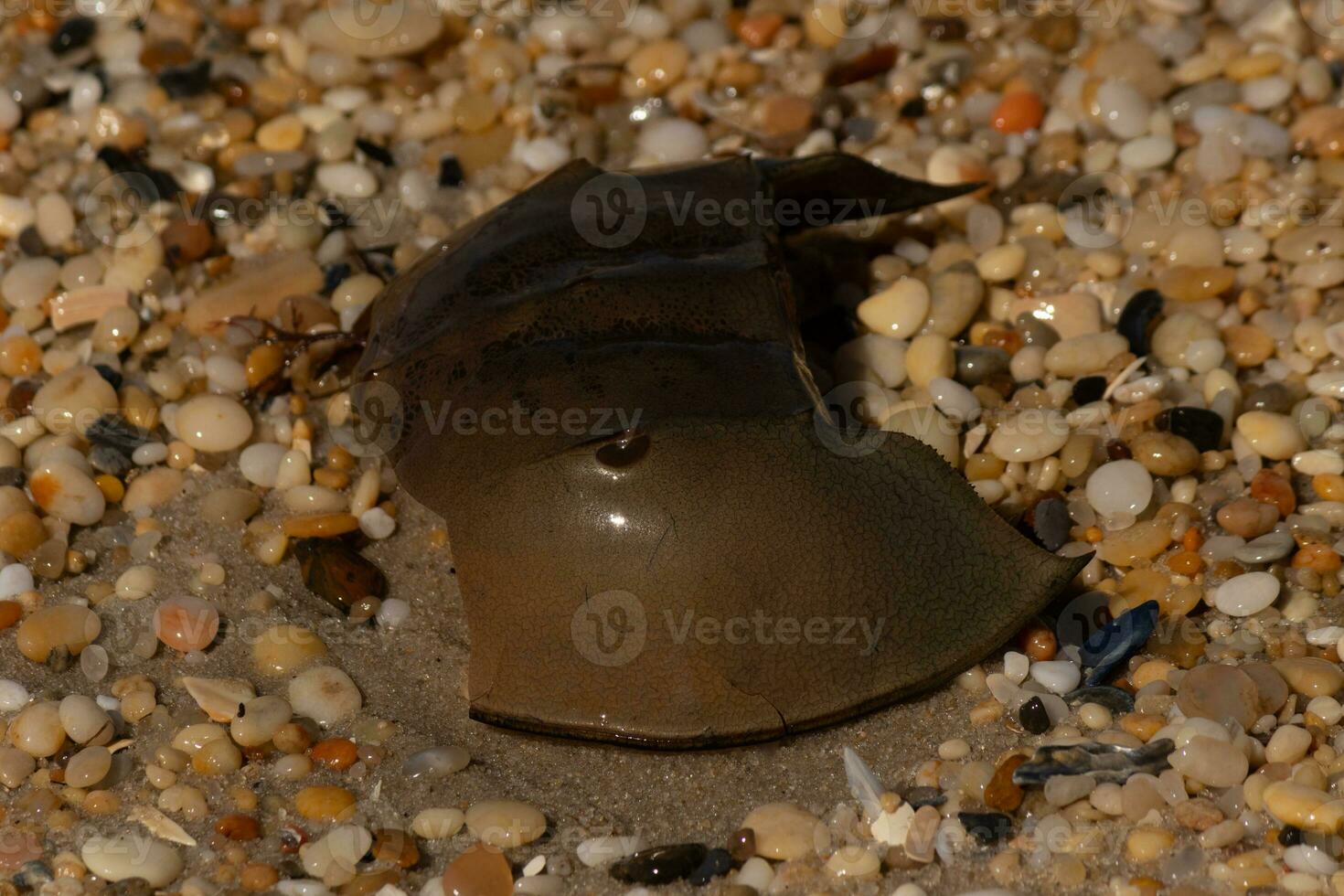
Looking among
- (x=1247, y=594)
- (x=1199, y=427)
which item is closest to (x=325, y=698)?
(x=1247, y=594)

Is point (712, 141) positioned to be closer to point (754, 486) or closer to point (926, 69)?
point (926, 69)

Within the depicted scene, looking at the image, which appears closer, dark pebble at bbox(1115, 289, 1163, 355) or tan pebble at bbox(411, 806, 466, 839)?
tan pebble at bbox(411, 806, 466, 839)

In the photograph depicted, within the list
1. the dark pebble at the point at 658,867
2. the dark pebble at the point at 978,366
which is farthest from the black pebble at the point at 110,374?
the dark pebble at the point at 978,366

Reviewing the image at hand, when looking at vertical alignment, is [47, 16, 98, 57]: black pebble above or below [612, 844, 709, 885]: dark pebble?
above

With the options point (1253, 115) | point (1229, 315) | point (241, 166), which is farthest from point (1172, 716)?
point (241, 166)

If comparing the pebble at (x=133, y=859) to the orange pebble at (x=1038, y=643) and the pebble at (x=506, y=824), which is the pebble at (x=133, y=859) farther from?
the orange pebble at (x=1038, y=643)

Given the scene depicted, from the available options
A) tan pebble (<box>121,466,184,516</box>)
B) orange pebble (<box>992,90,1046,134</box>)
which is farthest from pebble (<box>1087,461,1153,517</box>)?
tan pebble (<box>121,466,184,516</box>)

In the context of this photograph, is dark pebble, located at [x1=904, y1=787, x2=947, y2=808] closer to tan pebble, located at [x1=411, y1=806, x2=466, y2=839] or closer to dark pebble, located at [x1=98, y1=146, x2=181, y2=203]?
tan pebble, located at [x1=411, y1=806, x2=466, y2=839]
